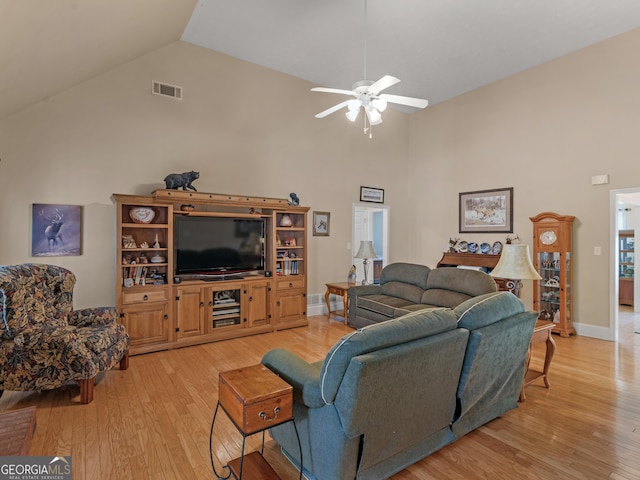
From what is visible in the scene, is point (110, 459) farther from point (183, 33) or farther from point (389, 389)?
point (183, 33)

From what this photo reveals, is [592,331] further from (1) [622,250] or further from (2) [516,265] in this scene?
(1) [622,250]

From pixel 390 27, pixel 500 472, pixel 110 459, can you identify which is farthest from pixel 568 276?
pixel 110 459

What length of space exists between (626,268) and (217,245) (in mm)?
8529

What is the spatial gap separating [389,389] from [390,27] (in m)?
4.32

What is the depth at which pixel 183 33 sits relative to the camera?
4.52 meters

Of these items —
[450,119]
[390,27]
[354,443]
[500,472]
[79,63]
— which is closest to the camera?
[354,443]

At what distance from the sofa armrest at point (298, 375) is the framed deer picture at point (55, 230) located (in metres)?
3.27

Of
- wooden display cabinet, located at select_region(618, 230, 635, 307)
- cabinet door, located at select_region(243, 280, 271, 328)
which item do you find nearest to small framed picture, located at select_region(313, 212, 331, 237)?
cabinet door, located at select_region(243, 280, 271, 328)

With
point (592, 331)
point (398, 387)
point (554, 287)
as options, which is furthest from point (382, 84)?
point (592, 331)

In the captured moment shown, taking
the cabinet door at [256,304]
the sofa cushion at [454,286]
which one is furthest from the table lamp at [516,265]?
the cabinet door at [256,304]

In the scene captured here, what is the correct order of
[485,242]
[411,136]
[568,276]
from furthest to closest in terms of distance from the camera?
[411,136]
[485,242]
[568,276]

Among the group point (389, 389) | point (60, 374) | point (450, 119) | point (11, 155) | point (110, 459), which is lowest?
point (110, 459)

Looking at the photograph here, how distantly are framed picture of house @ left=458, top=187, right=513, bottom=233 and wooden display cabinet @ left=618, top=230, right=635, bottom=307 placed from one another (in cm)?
353

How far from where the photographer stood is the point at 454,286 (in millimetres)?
4305
